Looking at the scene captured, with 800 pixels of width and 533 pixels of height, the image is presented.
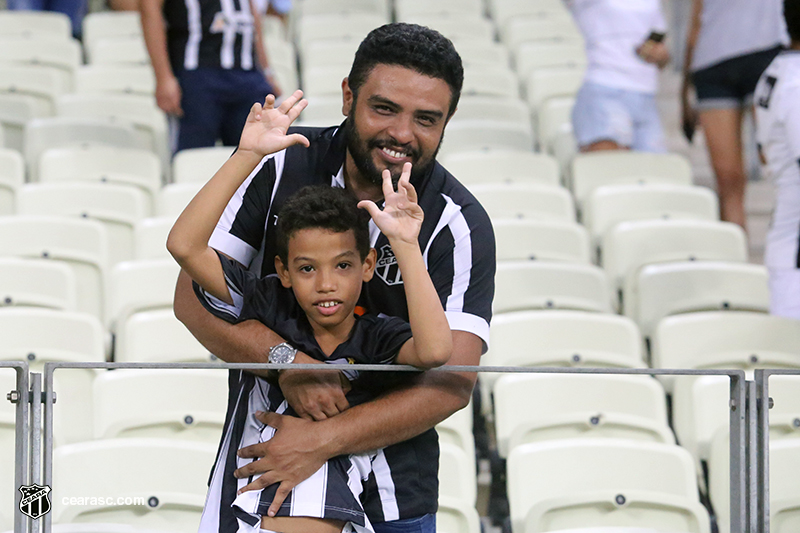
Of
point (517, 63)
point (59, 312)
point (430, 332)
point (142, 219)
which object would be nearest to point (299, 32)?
point (517, 63)

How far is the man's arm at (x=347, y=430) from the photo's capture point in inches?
64.1

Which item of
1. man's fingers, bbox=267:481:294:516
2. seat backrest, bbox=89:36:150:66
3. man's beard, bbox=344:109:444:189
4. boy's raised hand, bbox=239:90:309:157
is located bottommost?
man's fingers, bbox=267:481:294:516

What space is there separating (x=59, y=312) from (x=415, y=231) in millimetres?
1824

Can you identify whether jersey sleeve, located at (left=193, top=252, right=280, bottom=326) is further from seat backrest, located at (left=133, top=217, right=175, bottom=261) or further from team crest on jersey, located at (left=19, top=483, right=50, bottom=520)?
seat backrest, located at (left=133, top=217, right=175, bottom=261)

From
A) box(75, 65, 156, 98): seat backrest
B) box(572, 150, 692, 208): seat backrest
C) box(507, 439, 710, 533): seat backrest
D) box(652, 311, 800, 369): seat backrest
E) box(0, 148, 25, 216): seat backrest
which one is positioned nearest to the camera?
box(507, 439, 710, 533): seat backrest

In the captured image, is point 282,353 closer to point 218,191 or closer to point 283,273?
point 283,273

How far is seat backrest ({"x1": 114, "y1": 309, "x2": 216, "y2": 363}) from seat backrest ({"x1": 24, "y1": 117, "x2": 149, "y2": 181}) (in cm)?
186

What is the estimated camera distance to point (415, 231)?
5.21 feet

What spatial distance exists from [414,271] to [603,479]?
46.2 inches

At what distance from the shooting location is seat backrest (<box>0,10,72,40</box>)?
6.28 meters

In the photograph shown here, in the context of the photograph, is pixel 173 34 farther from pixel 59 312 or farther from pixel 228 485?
pixel 228 485

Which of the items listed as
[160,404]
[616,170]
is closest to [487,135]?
[616,170]

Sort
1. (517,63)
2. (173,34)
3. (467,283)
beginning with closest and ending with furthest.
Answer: (467,283)
(173,34)
(517,63)

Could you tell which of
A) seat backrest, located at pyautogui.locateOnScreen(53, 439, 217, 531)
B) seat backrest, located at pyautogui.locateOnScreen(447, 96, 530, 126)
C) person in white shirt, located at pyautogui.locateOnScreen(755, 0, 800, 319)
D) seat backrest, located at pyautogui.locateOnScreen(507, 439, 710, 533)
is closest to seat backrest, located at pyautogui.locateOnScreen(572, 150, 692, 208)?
seat backrest, located at pyautogui.locateOnScreen(447, 96, 530, 126)
